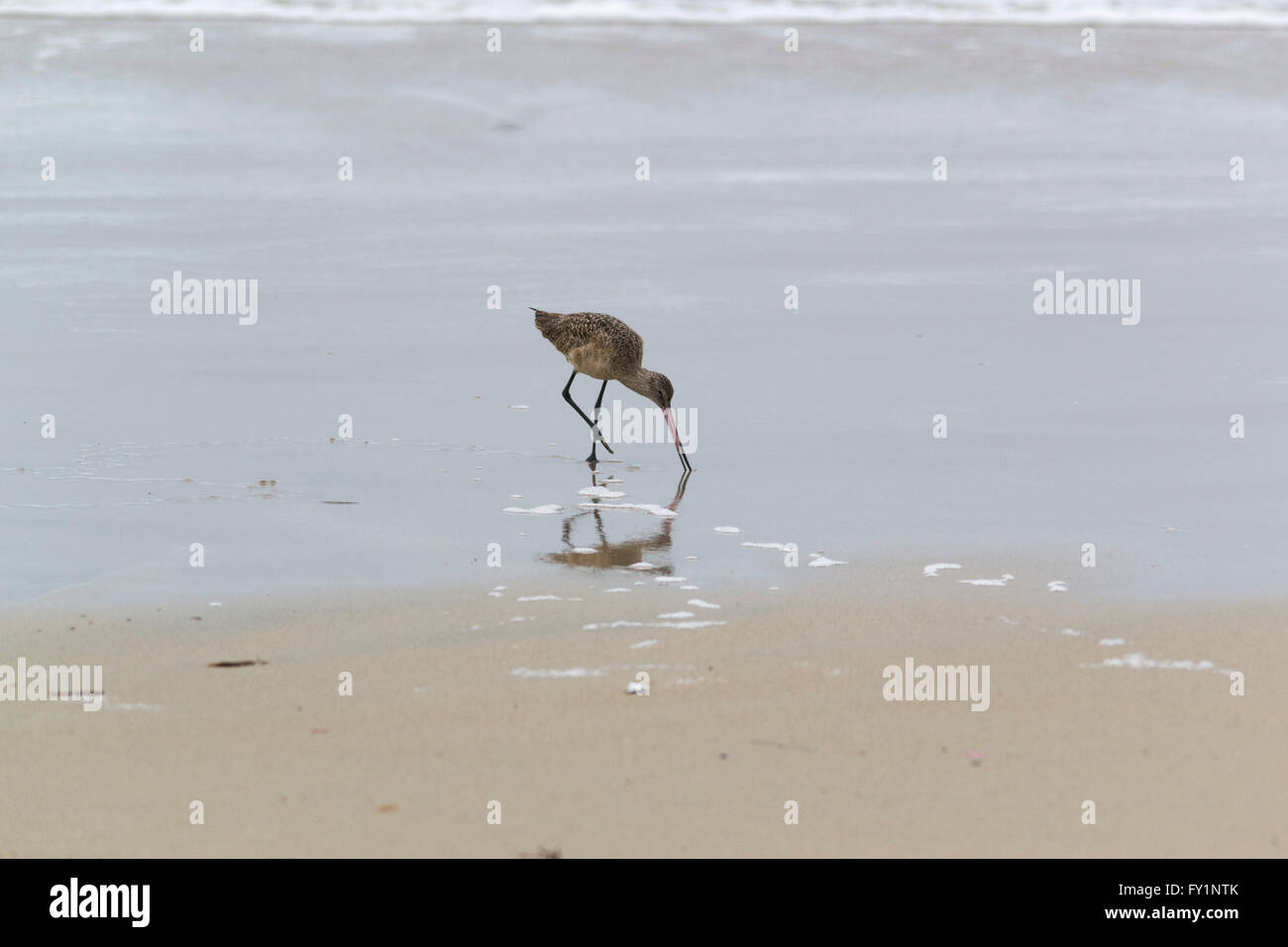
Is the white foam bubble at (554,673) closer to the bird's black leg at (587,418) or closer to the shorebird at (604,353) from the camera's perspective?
the bird's black leg at (587,418)

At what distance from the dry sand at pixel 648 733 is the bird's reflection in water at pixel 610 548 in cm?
43

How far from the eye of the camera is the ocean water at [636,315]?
6023 mm

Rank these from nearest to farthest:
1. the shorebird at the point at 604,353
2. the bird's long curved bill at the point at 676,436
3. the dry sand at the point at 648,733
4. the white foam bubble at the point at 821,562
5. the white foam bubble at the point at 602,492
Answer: the dry sand at the point at 648,733
the white foam bubble at the point at 821,562
the white foam bubble at the point at 602,492
the bird's long curved bill at the point at 676,436
the shorebird at the point at 604,353

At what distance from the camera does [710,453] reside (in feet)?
23.6

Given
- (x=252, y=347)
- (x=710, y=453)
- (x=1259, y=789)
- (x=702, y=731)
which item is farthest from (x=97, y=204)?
(x=1259, y=789)

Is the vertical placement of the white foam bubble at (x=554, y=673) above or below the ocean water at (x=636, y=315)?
below

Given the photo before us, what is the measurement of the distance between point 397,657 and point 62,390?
3767 mm

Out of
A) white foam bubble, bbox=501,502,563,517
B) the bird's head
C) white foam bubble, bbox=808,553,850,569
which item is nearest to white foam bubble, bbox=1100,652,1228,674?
white foam bubble, bbox=808,553,850,569

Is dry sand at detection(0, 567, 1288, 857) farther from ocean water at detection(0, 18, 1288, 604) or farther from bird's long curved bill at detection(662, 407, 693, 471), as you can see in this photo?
bird's long curved bill at detection(662, 407, 693, 471)

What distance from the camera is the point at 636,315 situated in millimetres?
9391

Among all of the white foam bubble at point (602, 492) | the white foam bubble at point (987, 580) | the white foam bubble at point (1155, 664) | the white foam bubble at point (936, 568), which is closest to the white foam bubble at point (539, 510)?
the white foam bubble at point (602, 492)

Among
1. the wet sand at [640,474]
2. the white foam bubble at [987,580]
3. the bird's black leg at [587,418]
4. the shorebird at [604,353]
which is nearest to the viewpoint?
the wet sand at [640,474]

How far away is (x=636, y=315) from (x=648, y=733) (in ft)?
17.8

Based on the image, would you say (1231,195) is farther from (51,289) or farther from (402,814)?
(402,814)
